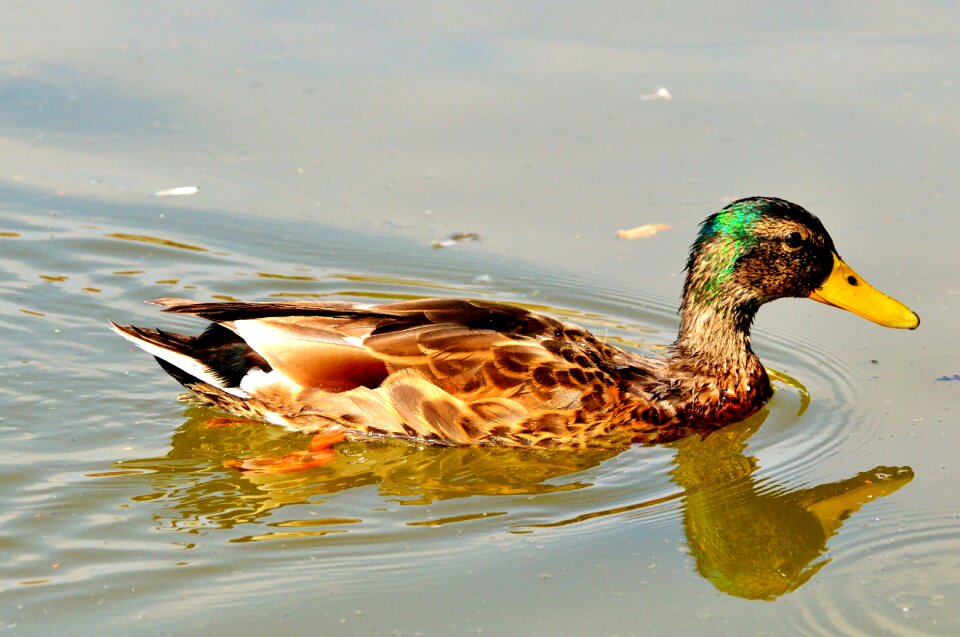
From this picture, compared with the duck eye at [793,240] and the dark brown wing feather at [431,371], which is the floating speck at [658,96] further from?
the dark brown wing feather at [431,371]

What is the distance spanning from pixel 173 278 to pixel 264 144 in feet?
5.82

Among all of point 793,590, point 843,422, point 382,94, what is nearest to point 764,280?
point 843,422

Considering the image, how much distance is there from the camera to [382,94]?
11281 mm

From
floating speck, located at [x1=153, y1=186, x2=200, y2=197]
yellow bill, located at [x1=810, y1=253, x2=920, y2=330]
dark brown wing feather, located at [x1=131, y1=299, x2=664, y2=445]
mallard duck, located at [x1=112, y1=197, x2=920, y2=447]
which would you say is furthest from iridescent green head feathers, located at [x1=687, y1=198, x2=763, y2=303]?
floating speck, located at [x1=153, y1=186, x2=200, y2=197]

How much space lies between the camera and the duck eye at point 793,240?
8.04 m

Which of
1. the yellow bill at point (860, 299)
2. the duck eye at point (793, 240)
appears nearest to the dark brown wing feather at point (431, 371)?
the duck eye at point (793, 240)

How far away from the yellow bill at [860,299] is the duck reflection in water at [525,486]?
101 cm

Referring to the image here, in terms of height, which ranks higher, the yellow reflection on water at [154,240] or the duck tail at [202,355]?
the yellow reflection on water at [154,240]

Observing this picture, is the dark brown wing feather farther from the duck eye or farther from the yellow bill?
the yellow bill

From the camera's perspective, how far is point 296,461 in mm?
7387

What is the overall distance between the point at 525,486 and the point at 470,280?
98.8 inches

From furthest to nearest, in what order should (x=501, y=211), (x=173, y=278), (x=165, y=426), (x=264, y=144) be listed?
(x=264, y=144)
(x=501, y=211)
(x=173, y=278)
(x=165, y=426)

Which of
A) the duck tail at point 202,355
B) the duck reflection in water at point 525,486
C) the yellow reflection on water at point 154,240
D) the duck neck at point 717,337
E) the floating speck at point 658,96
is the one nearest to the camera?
the duck reflection in water at point 525,486

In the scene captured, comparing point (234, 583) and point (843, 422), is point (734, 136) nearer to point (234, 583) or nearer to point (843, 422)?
point (843, 422)
